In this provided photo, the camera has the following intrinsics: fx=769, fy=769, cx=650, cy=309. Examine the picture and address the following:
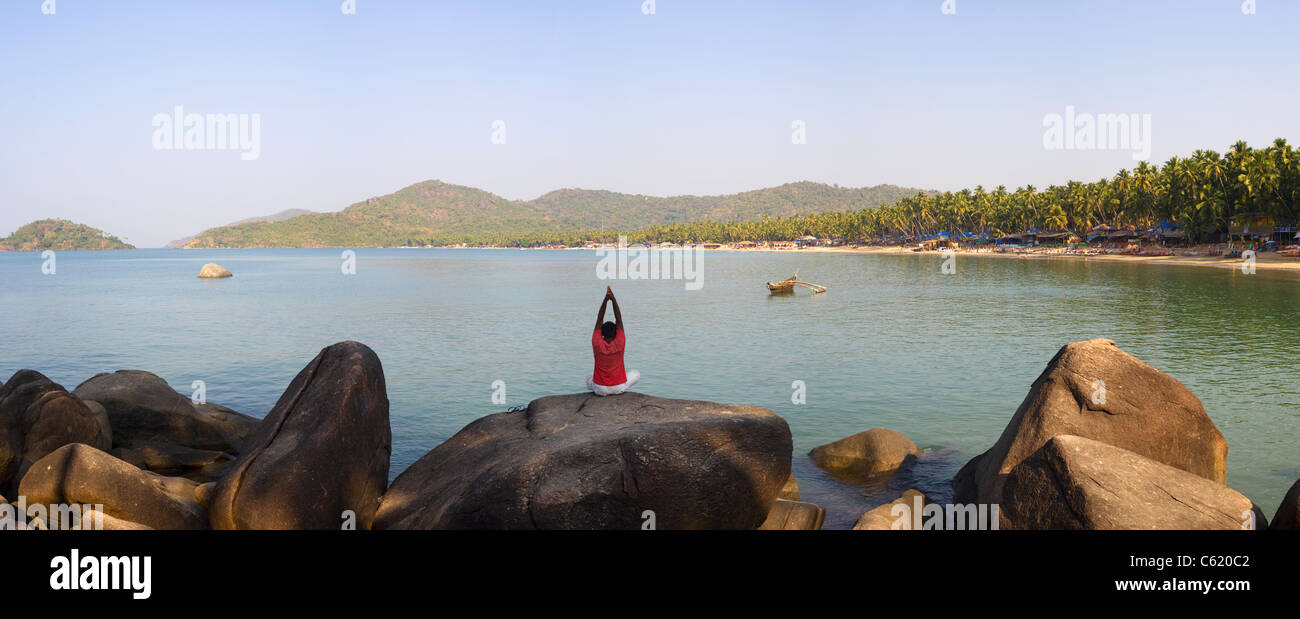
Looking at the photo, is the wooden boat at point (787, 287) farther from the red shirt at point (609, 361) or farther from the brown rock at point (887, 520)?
the brown rock at point (887, 520)

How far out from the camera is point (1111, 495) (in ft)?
27.3

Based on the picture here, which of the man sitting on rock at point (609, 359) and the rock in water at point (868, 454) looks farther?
the rock in water at point (868, 454)

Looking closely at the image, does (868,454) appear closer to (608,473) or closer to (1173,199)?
(608,473)

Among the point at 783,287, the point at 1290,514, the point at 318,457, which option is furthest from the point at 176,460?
the point at 783,287

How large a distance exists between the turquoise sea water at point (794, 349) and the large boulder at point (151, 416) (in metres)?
3.84

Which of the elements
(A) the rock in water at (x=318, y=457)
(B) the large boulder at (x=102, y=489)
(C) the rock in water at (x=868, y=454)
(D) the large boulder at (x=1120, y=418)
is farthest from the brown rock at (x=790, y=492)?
(B) the large boulder at (x=102, y=489)

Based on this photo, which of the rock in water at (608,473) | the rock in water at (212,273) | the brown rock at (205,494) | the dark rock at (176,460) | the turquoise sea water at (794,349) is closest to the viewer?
the rock in water at (608,473)

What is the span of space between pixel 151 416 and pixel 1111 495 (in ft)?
55.4

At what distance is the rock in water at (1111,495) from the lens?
8234 millimetres
